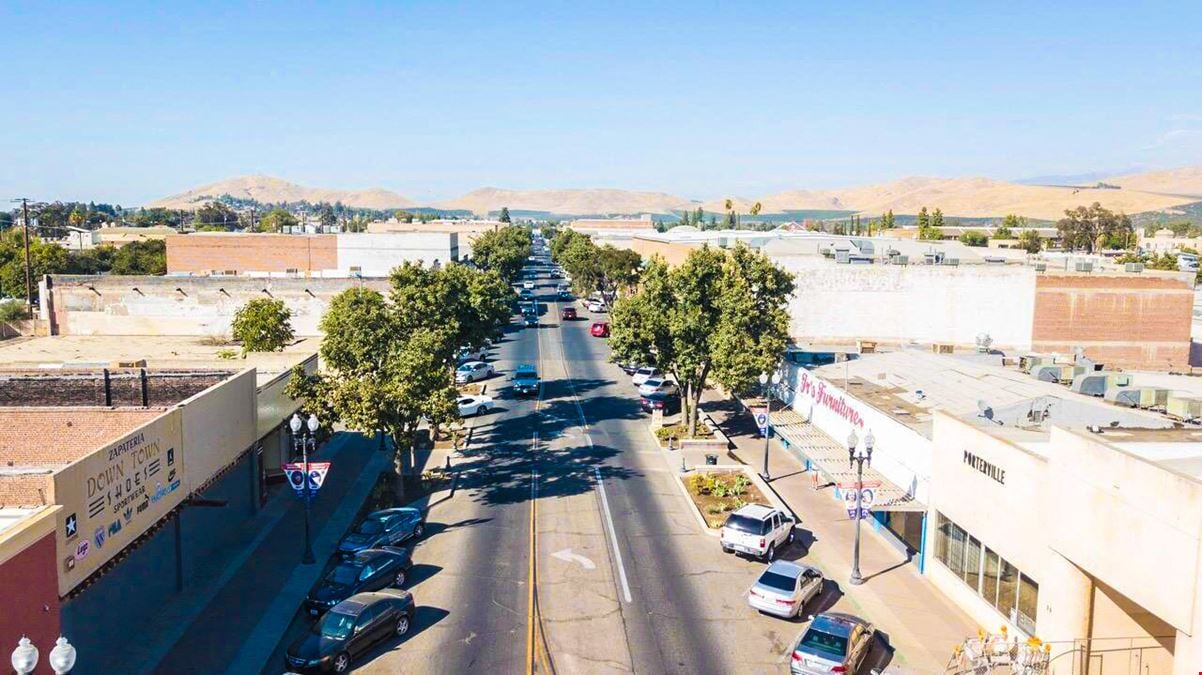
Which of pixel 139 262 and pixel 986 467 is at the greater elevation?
pixel 139 262

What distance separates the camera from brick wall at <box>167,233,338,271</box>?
98.9 m

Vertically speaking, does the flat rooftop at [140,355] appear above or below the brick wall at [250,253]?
below

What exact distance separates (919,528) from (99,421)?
24546 mm

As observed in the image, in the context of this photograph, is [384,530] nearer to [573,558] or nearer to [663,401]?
[573,558]

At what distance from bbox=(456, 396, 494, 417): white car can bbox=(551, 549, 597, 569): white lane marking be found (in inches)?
818

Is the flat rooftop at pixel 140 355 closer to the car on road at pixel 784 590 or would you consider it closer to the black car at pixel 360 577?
the black car at pixel 360 577

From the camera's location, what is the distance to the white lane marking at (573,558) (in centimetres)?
2797

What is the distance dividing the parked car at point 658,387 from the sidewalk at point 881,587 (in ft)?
48.0

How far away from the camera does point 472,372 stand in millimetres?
59656

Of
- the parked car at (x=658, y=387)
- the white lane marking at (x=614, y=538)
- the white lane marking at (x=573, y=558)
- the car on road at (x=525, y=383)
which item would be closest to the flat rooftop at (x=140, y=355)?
the car on road at (x=525, y=383)

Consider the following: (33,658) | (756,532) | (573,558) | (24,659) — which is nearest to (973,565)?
(756,532)

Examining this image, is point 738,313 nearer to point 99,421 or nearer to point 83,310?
point 99,421

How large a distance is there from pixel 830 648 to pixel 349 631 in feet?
35.7

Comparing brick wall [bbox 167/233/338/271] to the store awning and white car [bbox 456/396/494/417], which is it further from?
the store awning
